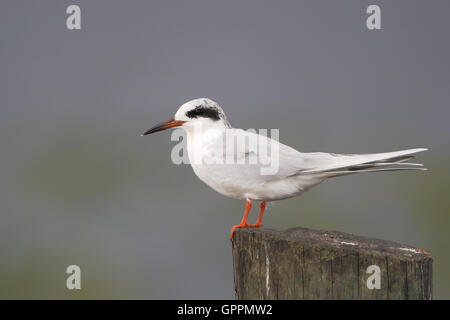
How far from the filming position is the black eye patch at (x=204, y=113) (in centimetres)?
489

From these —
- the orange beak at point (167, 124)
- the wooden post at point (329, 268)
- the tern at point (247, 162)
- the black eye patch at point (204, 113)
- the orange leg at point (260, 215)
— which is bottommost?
the wooden post at point (329, 268)

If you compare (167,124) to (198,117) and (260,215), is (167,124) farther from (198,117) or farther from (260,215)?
(260,215)

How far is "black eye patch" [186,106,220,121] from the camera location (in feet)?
16.1

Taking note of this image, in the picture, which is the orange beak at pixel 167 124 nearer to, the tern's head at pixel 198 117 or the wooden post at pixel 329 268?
the tern's head at pixel 198 117

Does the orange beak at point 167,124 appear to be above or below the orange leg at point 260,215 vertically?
above

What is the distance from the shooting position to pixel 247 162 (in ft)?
15.5

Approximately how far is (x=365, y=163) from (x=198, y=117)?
149cm

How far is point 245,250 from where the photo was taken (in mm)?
4293

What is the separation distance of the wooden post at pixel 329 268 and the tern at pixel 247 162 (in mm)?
489

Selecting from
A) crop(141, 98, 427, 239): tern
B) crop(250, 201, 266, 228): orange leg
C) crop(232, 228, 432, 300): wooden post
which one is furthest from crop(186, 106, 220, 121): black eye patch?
crop(232, 228, 432, 300): wooden post

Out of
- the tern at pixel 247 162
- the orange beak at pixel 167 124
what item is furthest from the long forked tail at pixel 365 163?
the orange beak at pixel 167 124

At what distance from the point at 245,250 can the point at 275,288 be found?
428mm

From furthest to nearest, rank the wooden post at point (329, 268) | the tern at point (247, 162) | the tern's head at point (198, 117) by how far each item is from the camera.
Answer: the tern's head at point (198, 117)
the tern at point (247, 162)
the wooden post at point (329, 268)

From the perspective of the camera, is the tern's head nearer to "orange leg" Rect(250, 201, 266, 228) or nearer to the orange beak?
the orange beak
